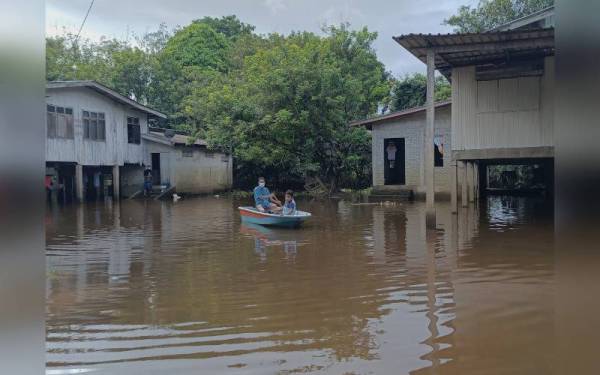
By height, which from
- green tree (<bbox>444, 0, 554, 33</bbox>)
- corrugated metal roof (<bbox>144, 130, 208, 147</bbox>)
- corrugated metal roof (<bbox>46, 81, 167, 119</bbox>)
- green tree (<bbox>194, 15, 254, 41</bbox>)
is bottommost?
corrugated metal roof (<bbox>144, 130, 208, 147</bbox>)

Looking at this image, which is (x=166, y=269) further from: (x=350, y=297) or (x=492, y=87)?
(x=492, y=87)

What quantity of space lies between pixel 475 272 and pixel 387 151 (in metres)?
16.1

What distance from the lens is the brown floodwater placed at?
4.70 meters

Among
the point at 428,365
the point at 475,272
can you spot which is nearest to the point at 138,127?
the point at 475,272

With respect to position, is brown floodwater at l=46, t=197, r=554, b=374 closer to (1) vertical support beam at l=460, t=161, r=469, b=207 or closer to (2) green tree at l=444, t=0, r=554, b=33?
(1) vertical support beam at l=460, t=161, r=469, b=207

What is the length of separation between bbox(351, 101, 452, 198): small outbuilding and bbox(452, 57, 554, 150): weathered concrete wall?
5.63m

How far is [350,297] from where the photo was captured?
6.83 m

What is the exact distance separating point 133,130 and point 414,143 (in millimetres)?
15369

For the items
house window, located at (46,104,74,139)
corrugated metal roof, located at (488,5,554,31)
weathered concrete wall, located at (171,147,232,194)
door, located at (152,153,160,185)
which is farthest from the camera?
door, located at (152,153,160,185)

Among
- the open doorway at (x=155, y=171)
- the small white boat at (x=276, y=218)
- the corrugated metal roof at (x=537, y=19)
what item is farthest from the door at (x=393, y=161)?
the open doorway at (x=155, y=171)

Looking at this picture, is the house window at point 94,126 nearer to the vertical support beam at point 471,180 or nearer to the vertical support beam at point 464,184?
the vertical support beam at point 464,184

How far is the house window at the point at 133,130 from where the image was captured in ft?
92.3

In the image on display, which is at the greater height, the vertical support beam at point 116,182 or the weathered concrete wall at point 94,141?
the weathered concrete wall at point 94,141

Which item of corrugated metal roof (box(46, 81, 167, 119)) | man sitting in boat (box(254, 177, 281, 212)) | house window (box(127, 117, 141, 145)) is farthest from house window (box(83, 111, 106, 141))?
man sitting in boat (box(254, 177, 281, 212))
